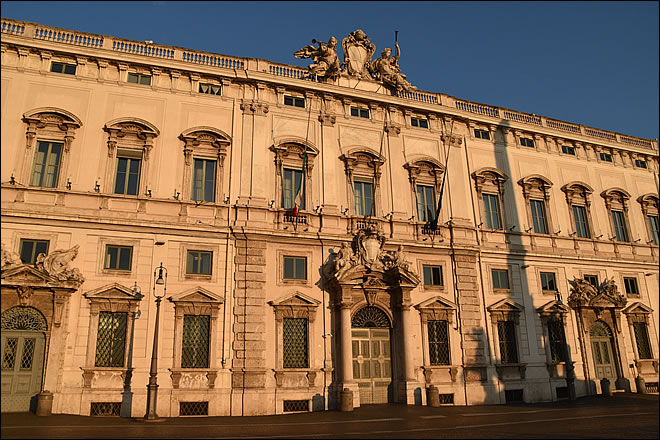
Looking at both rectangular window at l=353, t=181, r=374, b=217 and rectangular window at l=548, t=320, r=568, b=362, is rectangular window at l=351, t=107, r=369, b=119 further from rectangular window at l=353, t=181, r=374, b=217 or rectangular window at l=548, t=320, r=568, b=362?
rectangular window at l=548, t=320, r=568, b=362

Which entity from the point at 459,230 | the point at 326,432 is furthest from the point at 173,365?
the point at 459,230

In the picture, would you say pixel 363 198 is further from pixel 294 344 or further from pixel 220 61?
pixel 220 61

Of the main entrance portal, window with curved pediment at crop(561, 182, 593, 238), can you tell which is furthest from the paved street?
window with curved pediment at crop(561, 182, 593, 238)

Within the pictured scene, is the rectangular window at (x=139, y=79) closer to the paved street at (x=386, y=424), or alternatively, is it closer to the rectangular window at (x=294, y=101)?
the rectangular window at (x=294, y=101)

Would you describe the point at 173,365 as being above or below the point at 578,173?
below

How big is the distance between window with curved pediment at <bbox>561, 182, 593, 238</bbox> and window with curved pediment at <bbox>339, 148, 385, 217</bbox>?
12.8 meters

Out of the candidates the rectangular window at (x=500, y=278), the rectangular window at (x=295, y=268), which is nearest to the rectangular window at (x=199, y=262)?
the rectangular window at (x=295, y=268)

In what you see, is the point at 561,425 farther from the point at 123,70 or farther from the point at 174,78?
the point at 123,70

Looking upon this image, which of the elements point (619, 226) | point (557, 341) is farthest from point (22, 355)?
point (619, 226)

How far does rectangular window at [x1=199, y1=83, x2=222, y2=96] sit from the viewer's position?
25.2 m

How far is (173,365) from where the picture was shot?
68.9 feet

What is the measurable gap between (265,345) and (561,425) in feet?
39.0

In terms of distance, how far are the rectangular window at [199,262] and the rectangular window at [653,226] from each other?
28811 mm

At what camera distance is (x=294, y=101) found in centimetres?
2670
